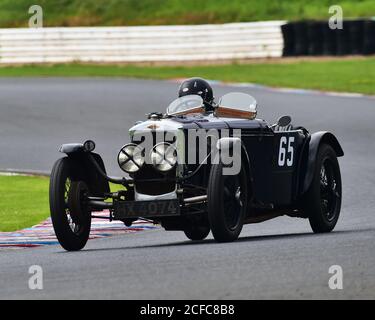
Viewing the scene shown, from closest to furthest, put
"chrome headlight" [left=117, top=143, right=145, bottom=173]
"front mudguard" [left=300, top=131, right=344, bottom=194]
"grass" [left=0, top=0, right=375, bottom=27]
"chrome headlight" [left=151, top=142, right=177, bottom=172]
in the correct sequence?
1. "chrome headlight" [left=151, top=142, right=177, bottom=172]
2. "chrome headlight" [left=117, top=143, right=145, bottom=173]
3. "front mudguard" [left=300, top=131, right=344, bottom=194]
4. "grass" [left=0, top=0, right=375, bottom=27]

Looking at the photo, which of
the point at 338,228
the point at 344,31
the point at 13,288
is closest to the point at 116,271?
the point at 13,288

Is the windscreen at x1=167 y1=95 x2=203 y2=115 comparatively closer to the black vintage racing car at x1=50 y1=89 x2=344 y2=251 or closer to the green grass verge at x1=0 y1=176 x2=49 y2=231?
the black vintage racing car at x1=50 y1=89 x2=344 y2=251

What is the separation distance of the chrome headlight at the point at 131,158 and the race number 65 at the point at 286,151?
4.74ft

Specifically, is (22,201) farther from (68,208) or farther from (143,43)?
(143,43)

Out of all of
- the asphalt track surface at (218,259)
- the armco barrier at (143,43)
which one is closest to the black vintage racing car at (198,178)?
the asphalt track surface at (218,259)

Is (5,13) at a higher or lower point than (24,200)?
higher

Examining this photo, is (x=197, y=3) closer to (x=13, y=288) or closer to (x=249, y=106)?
(x=249, y=106)

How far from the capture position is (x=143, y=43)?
3309cm

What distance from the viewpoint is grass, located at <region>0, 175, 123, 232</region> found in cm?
1272

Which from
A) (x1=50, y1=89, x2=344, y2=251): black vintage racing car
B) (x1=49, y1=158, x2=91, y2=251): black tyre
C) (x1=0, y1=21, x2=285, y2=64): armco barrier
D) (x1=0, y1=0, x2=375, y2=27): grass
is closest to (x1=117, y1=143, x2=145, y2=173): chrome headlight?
(x1=50, y1=89, x2=344, y2=251): black vintage racing car

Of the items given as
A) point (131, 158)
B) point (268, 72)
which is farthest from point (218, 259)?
point (268, 72)

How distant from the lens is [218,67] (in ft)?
105

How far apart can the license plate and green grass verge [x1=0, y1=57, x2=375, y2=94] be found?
1753cm

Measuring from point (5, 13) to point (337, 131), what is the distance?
67.8 ft
